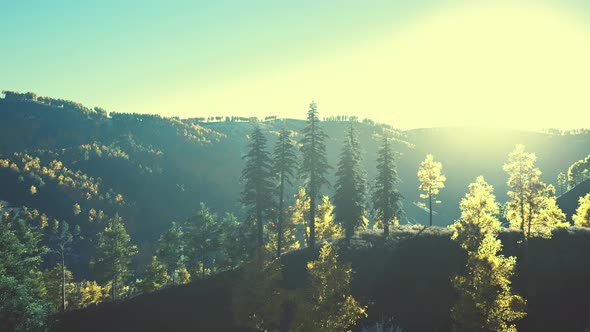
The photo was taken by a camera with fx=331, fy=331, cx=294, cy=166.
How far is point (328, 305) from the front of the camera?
23391mm

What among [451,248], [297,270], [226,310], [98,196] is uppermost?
[451,248]

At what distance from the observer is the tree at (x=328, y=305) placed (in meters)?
22.5

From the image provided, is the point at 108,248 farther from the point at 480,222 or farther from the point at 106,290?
the point at 480,222

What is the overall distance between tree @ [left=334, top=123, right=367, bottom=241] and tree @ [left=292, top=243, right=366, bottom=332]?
638 inches

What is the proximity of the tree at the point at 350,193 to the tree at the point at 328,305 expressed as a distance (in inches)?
638

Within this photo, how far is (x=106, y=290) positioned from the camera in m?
64.1

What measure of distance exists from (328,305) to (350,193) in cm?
2007

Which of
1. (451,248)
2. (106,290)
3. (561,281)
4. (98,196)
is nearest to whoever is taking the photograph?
(561,281)

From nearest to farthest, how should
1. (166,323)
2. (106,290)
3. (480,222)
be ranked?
1. (480,222)
2. (166,323)
3. (106,290)

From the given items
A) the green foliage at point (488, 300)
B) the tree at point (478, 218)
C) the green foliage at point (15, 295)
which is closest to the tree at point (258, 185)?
the tree at point (478, 218)

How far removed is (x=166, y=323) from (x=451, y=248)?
31.0m

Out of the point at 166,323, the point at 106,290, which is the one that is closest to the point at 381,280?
the point at 166,323

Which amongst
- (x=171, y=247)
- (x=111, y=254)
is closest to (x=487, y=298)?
(x=171, y=247)

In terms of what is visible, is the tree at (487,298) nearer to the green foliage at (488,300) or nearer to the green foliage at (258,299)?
the green foliage at (488,300)
